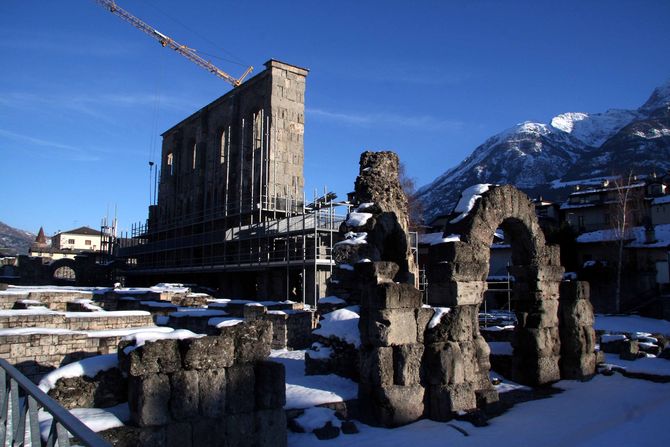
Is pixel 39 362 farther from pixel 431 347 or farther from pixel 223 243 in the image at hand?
pixel 223 243

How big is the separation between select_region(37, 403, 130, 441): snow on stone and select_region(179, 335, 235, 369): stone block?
809 mm

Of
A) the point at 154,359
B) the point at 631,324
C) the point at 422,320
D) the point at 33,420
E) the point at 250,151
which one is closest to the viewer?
the point at 33,420

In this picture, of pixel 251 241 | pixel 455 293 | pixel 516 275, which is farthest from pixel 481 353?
pixel 251 241

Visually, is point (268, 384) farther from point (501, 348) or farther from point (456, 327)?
point (501, 348)

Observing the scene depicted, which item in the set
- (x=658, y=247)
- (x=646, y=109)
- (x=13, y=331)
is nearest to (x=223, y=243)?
(x=13, y=331)

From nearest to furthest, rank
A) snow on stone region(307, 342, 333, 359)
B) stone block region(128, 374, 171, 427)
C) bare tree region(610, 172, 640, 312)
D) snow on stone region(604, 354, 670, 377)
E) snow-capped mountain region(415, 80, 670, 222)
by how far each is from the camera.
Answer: stone block region(128, 374, 171, 427)
snow on stone region(307, 342, 333, 359)
snow on stone region(604, 354, 670, 377)
bare tree region(610, 172, 640, 312)
snow-capped mountain region(415, 80, 670, 222)

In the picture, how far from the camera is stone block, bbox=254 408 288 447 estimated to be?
5508mm

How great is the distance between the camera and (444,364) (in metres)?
8.20

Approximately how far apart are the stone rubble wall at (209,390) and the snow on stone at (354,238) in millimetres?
5967

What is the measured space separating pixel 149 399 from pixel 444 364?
5.00m

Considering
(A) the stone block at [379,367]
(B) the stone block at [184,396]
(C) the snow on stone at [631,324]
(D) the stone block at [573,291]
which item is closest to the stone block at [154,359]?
(B) the stone block at [184,396]

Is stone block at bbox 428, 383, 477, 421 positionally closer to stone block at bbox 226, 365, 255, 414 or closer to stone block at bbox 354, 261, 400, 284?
stone block at bbox 354, 261, 400, 284

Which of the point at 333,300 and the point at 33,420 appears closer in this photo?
the point at 33,420

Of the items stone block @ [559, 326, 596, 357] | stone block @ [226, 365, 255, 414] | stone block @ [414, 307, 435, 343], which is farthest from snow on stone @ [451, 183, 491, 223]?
stone block @ [226, 365, 255, 414]
